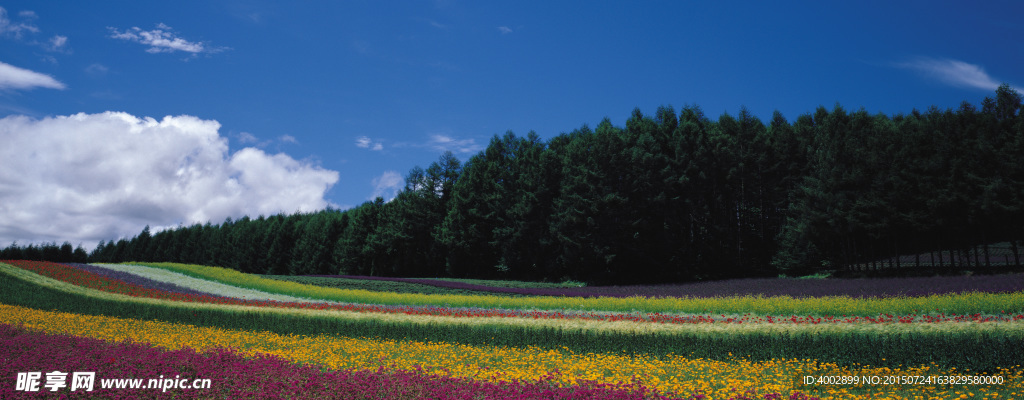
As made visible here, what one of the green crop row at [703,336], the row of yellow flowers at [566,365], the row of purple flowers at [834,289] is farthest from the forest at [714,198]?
the row of yellow flowers at [566,365]

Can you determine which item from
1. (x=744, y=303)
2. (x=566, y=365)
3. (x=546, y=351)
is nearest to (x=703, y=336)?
(x=566, y=365)

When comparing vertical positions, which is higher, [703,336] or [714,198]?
[714,198]

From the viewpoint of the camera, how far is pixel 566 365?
11.3 meters

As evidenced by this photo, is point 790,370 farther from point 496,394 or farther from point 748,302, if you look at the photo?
point 748,302

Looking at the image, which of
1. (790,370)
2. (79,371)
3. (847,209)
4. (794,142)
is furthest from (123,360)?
(794,142)

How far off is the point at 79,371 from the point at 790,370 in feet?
40.5

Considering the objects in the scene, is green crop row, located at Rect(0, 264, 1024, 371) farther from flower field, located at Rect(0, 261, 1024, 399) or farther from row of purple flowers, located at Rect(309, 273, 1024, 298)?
row of purple flowers, located at Rect(309, 273, 1024, 298)

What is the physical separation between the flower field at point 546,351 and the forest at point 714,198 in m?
16.6

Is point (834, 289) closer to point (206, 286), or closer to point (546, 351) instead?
point (546, 351)

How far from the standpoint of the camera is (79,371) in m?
8.59

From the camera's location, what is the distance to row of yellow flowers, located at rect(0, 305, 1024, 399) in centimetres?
922

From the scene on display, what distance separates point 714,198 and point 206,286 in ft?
121

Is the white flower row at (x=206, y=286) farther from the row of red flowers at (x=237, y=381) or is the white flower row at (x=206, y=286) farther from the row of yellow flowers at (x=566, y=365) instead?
the row of red flowers at (x=237, y=381)

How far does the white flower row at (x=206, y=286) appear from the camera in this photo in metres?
29.6
